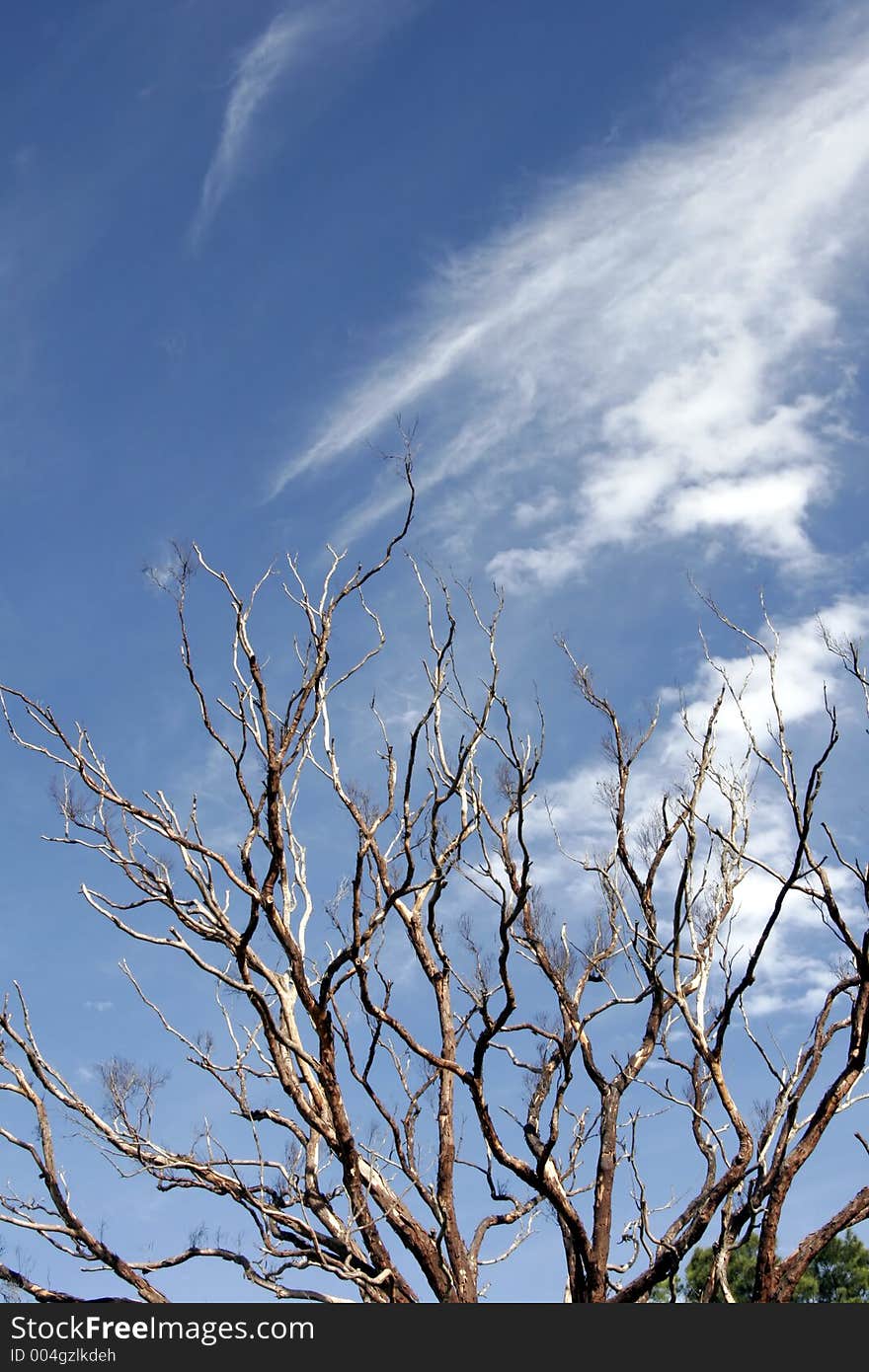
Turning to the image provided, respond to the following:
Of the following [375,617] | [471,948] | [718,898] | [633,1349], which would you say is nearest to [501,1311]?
[633,1349]

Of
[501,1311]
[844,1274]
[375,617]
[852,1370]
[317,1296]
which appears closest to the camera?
[852,1370]

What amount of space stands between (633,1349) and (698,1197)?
6.14ft

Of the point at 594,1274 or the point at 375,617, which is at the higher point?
the point at 375,617

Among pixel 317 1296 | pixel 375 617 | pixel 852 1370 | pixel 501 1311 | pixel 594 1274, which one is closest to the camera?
pixel 852 1370

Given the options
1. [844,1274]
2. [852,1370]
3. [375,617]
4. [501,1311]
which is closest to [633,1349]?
[501,1311]

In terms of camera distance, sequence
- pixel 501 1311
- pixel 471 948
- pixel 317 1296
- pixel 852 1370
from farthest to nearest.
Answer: pixel 471 948 < pixel 317 1296 < pixel 501 1311 < pixel 852 1370

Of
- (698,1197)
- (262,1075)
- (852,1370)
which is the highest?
(262,1075)

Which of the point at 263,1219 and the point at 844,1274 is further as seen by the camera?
the point at 844,1274

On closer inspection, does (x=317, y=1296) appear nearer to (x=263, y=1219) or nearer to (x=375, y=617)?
(x=263, y=1219)

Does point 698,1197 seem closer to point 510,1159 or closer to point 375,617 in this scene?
point 510,1159

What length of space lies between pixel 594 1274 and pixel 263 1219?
2.37 m

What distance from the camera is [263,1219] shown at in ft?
23.0

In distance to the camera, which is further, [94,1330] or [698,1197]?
[698,1197]

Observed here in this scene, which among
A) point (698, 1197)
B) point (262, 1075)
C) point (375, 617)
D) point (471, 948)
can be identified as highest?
point (375, 617)
